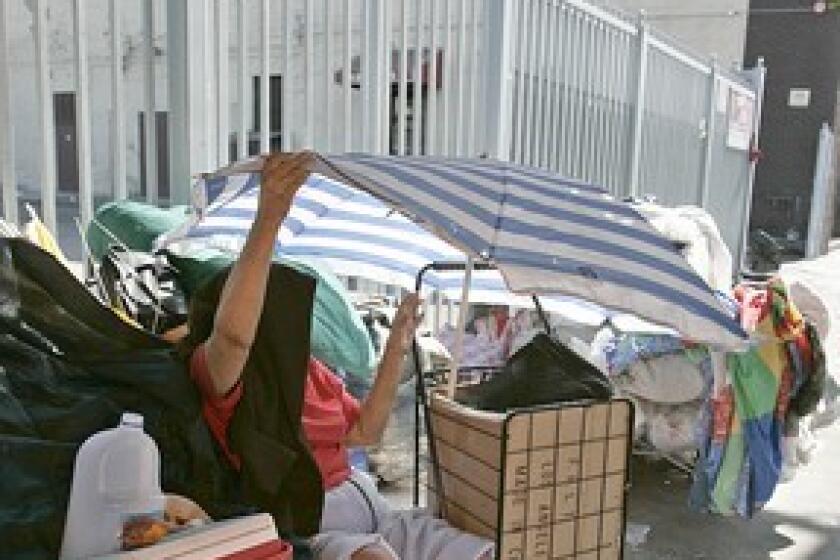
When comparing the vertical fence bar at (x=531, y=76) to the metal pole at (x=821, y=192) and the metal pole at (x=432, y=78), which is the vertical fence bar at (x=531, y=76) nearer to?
the metal pole at (x=432, y=78)

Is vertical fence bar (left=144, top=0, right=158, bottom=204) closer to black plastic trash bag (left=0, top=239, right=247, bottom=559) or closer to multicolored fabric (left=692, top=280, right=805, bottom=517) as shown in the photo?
black plastic trash bag (left=0, top=239, right=247, bottom=559)

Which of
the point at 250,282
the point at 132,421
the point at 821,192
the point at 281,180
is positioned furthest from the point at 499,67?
the point at 821,192

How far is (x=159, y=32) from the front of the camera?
343 cm

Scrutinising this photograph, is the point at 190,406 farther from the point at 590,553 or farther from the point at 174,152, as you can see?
the point at 174,152

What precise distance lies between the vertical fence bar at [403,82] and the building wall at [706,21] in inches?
465

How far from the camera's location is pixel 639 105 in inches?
300

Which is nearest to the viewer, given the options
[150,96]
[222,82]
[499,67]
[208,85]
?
[150,96]

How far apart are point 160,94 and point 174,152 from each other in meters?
0.23

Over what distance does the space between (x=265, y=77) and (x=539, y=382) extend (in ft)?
6.36

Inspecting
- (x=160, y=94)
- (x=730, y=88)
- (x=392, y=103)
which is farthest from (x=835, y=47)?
(x=160, y=94)

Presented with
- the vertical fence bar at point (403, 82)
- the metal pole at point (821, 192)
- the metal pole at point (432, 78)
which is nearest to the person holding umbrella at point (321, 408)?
the vertical fence bar at point (403, 82)

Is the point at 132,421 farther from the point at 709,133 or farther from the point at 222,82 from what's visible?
the point at 709,133

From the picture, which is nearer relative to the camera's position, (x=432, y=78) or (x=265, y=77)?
(x=265, y=77)

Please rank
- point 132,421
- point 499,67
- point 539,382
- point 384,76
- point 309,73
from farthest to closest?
point 499,67
point 384,76
point 309,73
point 539,382
point 132,421
